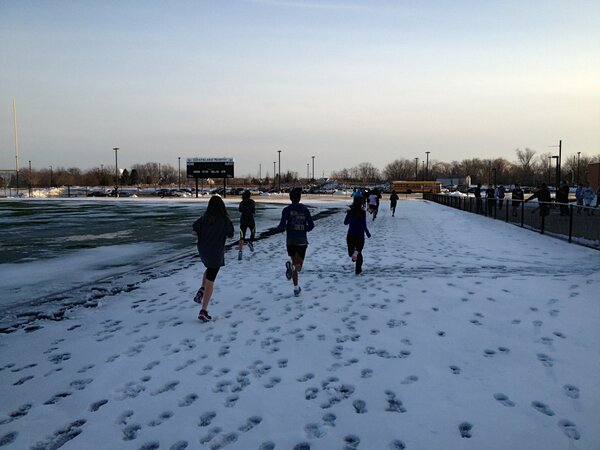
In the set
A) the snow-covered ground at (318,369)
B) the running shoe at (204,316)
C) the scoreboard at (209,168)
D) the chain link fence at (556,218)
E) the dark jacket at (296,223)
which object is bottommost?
the snow-covered ground at (318,369)

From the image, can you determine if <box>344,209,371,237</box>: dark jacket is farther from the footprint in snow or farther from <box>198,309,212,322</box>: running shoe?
the footprint in snow

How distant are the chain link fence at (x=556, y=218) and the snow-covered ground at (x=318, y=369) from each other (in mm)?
4740

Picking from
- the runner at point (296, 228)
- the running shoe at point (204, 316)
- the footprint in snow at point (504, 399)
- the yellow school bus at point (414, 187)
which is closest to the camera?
the footprint in snow at point (504, 399)

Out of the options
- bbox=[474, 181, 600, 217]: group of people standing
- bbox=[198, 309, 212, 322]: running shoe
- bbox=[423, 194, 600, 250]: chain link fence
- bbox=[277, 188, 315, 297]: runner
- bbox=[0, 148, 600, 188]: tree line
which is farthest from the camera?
bbox=[0, 148, 600, 188]: tree line

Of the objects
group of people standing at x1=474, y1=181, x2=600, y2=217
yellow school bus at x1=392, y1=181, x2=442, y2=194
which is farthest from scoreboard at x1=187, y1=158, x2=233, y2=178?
group of people standing at x1=474, y1=181, x2=600, y2=217

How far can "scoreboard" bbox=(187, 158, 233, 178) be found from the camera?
6228 cm

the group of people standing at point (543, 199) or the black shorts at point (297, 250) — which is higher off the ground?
the group of people standing at point (543, 199)

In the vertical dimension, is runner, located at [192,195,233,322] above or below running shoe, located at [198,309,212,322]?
above

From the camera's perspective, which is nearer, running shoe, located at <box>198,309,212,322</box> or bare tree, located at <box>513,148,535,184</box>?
running shoe, located at <box>198,309,212,322</box>

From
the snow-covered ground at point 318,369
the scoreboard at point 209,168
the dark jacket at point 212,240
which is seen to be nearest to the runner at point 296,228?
the snow-covered ground at point 318,369

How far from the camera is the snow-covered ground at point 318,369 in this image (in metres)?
3.43

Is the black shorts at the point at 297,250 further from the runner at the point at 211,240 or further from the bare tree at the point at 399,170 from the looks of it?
the bare tree at the point at 399,170

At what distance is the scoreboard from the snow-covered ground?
55.8 meters

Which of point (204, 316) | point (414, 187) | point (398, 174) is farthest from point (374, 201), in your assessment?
point (398, 174)
